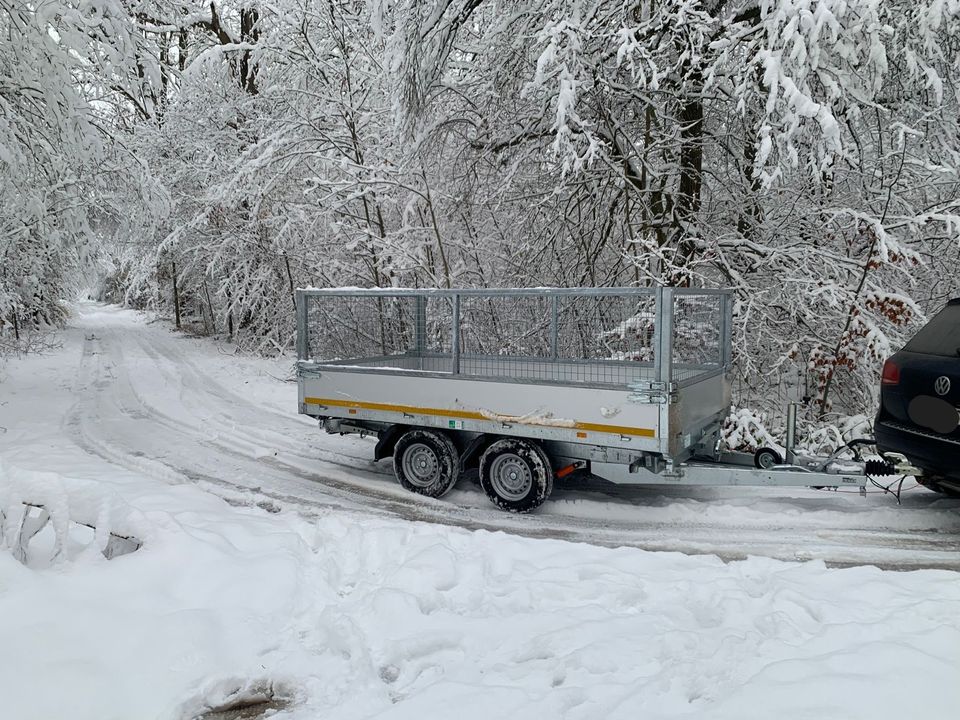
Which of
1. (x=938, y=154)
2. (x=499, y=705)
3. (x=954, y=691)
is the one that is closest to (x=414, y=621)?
(x=499, y=705)

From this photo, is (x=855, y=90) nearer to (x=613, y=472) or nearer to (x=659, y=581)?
(x=613, y=472)

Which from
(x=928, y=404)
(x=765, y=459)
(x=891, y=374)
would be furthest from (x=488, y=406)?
(x=928, y=404)

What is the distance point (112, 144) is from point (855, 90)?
1068cm

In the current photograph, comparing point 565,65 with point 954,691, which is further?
point 565,65

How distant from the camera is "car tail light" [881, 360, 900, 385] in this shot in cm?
557

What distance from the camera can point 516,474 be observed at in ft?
21.3

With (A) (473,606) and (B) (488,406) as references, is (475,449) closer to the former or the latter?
(B) (488,406)

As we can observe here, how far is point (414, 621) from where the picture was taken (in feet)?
12.6

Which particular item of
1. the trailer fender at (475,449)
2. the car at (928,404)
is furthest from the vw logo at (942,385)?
the trailer fender at (475,449)

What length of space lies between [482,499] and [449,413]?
95 cm

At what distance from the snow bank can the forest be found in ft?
14.6

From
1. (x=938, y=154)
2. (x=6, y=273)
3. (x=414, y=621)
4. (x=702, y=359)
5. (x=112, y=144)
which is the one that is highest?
(x=112, y=144)

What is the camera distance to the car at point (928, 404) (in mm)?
5102

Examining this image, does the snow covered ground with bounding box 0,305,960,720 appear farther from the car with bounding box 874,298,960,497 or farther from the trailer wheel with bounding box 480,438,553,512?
the car with bounding box 874,298,960,497
